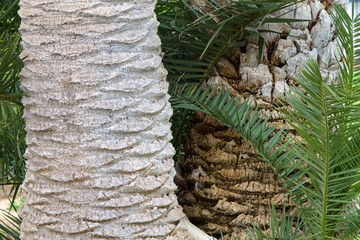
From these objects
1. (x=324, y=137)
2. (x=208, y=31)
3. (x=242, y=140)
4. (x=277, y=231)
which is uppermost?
(x=208, y=31)

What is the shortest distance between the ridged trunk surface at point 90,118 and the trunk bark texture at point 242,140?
0.39m

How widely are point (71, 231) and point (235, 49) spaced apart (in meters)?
0.75

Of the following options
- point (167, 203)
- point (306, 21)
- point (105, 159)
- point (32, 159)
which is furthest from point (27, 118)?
point (306, 21)

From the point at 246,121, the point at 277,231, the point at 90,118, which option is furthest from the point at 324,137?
the point at 90,118

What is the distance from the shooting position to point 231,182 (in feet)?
4.64

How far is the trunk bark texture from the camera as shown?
1.37 m

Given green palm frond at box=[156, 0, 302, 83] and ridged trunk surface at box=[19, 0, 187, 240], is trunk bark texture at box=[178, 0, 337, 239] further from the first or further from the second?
ridged trunk surface at box=[19, 0, 187, 240]

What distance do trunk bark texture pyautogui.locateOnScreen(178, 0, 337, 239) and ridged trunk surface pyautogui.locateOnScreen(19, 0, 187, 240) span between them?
1.27 feet

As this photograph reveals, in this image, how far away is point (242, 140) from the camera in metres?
1.40

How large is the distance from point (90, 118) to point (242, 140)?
562mm

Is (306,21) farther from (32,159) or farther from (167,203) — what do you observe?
(32,159)

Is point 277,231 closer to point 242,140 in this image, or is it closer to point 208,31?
point 242,140

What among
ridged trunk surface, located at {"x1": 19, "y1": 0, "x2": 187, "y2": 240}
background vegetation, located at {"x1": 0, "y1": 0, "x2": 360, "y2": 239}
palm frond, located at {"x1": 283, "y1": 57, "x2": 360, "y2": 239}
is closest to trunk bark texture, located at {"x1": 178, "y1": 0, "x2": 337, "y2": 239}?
background vegetation, located at {"x1": 0, "y1": 0, "x2": 360, "y2": 239}

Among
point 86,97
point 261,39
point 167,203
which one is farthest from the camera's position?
point 261,39
